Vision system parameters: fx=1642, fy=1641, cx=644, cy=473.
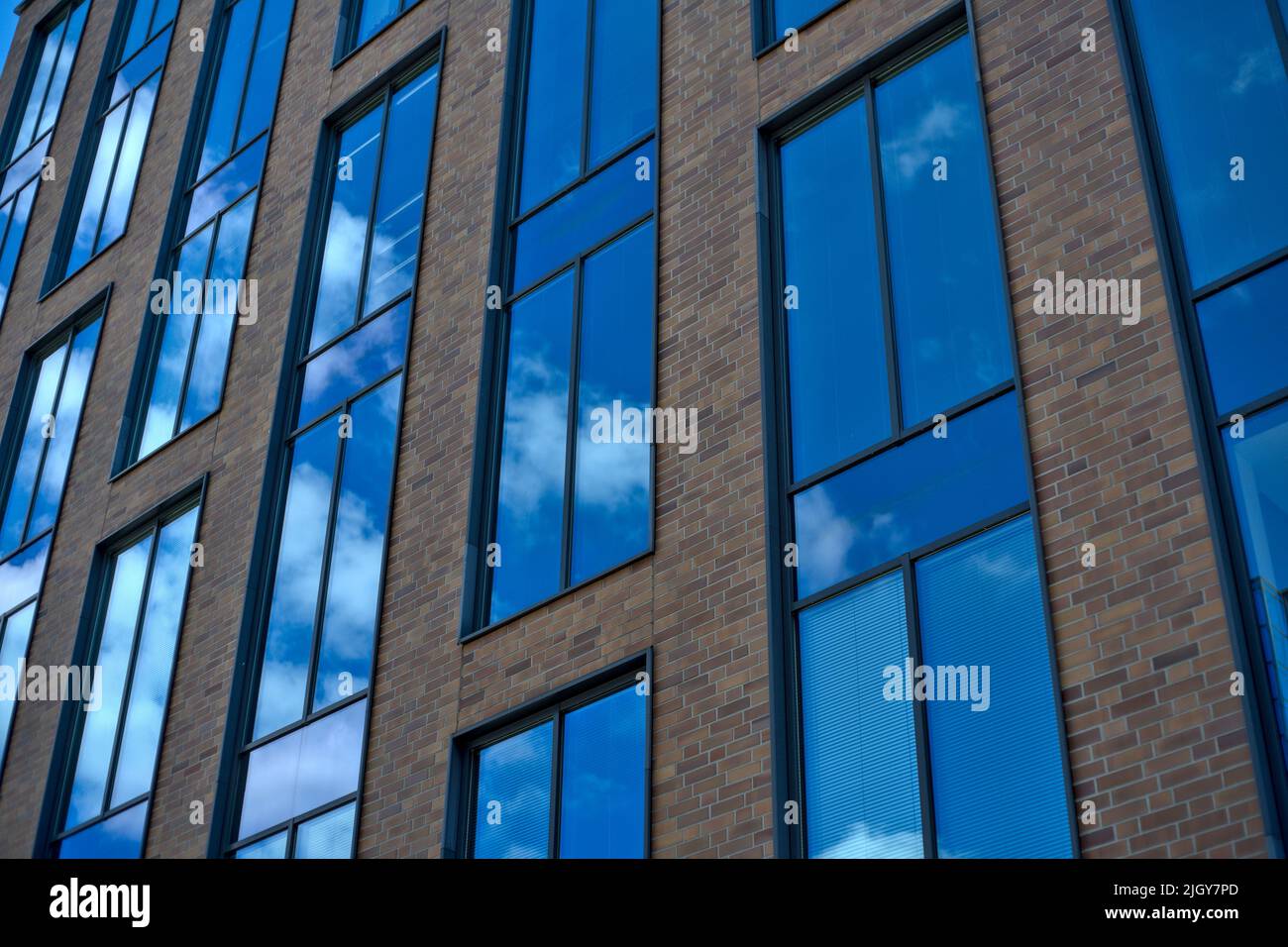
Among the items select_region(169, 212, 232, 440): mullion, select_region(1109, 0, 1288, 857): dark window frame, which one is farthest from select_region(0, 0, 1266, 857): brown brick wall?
select_region(169, 212, 232, 440): mullion

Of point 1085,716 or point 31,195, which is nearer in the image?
point 1085,716

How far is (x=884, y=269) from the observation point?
13.6 meters

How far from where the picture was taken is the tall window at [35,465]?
2178 cm

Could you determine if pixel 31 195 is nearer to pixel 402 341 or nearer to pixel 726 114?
pixel 402 341

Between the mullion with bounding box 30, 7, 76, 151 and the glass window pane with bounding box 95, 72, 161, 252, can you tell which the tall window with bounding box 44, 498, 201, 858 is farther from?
the mullion with bounding box 30, 7, 76, 151

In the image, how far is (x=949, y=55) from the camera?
14.2m

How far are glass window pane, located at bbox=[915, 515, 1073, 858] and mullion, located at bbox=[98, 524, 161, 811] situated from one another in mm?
10696

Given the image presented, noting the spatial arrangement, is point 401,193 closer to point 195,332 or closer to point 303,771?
point 195,332

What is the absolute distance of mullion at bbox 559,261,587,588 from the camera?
585 inches

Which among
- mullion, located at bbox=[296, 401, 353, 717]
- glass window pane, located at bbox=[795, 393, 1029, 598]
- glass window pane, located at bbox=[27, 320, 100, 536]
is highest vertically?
glass window pane, located at bbox=[27, 320, 100, 536]

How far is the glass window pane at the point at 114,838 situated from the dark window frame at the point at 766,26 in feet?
33.6

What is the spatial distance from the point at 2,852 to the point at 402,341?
7.87 m

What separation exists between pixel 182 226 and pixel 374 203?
4688mm
